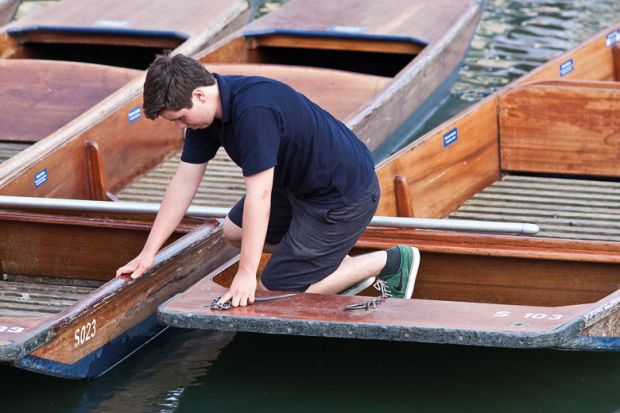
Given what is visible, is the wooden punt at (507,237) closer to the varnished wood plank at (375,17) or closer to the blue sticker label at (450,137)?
the blue sticker label at (450,137)

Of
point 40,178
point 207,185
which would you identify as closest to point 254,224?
point 40,178

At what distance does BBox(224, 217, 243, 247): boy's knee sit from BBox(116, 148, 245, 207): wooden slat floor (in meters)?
1.38

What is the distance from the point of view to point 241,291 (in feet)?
15.2

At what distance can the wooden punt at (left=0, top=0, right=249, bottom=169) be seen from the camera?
293 inches

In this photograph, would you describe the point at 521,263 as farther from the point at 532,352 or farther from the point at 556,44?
the point at 556,44

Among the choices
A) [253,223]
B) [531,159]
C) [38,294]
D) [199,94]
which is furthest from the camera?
[531,159]

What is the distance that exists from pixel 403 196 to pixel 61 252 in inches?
63.7

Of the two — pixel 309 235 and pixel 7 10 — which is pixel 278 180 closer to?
pixel 309 235

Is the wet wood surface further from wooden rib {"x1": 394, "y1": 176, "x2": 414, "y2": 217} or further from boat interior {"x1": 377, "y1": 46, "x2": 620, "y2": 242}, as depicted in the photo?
boat interior {"x1": 377, "y1": 46, "x2": 620, "y2": 242}

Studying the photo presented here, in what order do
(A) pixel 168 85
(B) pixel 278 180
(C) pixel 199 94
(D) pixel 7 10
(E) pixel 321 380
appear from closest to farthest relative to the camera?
(A) pixel 168 85 < (C) pixel 199 94 < (B) pixel 278 180 < (E) pixel 321 380 < (D) pixel 7 10

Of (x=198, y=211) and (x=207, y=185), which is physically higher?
(x=198, y=211)

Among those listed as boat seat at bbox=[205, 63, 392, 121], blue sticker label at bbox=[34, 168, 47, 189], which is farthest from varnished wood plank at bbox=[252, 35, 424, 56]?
blue sticker label at bbox=[34, 168, 47, 189]

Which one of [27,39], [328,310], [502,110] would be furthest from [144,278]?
[27,39]

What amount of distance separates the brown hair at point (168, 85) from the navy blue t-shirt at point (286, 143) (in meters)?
0.16
